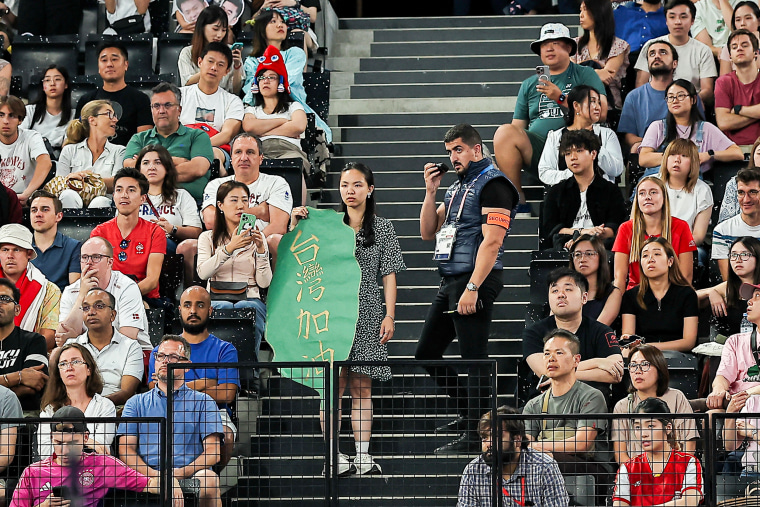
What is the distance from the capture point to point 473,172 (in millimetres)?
8516

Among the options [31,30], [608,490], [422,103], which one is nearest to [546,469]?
[608,490]

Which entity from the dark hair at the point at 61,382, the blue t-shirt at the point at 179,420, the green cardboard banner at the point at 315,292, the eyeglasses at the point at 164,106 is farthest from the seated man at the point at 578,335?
the eyeglasses at the point at 164,106

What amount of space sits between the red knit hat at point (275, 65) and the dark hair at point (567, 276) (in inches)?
118

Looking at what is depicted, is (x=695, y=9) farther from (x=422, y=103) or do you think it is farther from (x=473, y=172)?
(x=473, y=172)

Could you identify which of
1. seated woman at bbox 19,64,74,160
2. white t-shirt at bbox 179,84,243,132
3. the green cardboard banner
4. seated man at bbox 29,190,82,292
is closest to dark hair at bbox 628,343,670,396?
the green cardboard banner

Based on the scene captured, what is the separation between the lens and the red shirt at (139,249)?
8820mm

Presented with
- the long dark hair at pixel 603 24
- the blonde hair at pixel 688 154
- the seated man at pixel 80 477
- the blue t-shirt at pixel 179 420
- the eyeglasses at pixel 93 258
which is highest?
the long dark hair at pixel 603 24

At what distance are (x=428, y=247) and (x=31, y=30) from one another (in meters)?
4.72

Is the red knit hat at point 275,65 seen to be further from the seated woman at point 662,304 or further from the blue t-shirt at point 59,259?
the seated woman at point 662,304

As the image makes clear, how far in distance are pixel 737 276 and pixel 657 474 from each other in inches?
103

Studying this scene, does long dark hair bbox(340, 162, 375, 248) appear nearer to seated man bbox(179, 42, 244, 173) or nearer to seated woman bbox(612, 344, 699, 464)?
seated woman bbox(612, 344, 699, 464)

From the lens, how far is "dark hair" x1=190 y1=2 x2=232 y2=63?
1114 cm

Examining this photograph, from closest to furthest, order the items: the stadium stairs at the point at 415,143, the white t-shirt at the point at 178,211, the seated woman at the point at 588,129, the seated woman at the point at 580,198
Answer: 1. the stadium stairs at the point at 415,143
2. the seated woman at the point at 580,198
3. the white t-shirt at the point at 178,211
4. the seated woman at the point at 588,129

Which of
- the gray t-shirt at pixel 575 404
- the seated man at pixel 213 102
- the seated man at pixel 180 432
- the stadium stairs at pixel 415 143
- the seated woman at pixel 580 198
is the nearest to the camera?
the seated man at pixel 180 432
